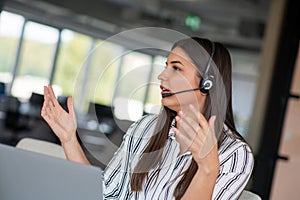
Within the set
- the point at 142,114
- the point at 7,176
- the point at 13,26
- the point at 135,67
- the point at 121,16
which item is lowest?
the point at 7,176

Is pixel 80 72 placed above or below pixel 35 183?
above

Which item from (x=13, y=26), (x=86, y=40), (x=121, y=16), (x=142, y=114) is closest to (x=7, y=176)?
(x=142, y=114)

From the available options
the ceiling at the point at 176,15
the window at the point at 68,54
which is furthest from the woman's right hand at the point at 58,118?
Result: the window at the point at 68,54

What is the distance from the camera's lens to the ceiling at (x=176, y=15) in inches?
310

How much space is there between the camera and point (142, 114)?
1.64 metres

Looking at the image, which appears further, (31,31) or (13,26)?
(31,31)

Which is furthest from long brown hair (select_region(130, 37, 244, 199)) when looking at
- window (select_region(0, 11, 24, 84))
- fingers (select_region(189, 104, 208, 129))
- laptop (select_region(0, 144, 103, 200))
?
window (select_region(0, 11, 24, 84))

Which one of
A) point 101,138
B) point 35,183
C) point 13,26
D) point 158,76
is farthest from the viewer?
point 13,26

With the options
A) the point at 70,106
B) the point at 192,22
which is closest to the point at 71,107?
the point at 70,106

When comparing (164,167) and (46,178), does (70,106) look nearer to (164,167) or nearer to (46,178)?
(164,167)

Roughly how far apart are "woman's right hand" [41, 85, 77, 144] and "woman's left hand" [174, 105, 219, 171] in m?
0.43

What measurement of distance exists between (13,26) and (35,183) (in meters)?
5.72

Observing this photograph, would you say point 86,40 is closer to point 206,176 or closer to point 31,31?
point 31,31

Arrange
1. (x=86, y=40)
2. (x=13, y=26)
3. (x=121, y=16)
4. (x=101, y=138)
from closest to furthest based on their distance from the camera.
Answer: (x=101, y=138), (x=13, y=26), (x=86, y=40), (x=121, y=16)
